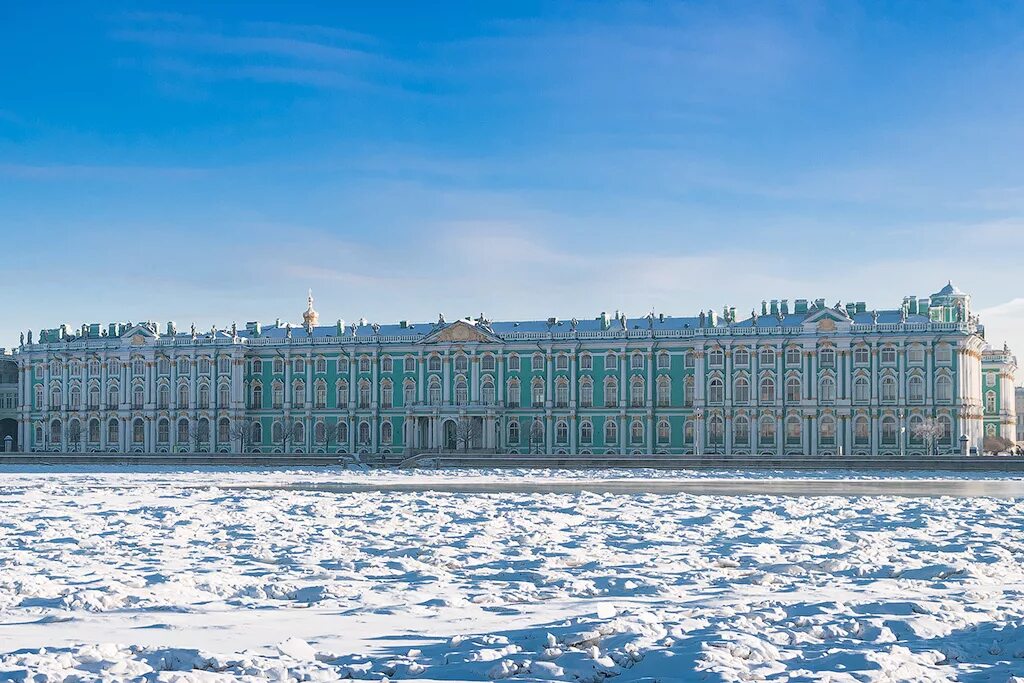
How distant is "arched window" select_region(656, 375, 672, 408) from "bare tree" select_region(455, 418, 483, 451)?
467 inches

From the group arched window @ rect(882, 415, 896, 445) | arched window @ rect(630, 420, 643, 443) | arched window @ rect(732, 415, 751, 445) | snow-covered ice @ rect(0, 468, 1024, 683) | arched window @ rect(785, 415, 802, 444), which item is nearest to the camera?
snow-covered ice @ rect(0, 468, 1024, 683)

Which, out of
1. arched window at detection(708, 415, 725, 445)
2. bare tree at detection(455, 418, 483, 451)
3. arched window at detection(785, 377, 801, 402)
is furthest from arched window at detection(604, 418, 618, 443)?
arched window at detection(785, 377, 801, 402)

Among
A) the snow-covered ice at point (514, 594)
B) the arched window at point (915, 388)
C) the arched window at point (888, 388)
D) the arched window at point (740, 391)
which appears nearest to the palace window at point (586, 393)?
the arched window at point (740, 391)

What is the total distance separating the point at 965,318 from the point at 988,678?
7175cm

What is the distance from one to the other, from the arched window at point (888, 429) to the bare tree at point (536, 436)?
21221 mm

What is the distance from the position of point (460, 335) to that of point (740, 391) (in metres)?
18.7

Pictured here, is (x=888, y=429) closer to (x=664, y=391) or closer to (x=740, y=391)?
(x=740, y=391)

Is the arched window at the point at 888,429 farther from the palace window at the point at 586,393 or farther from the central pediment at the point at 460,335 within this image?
the central pediment at the point at 460,335

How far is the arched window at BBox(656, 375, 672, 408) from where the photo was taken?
80812mm

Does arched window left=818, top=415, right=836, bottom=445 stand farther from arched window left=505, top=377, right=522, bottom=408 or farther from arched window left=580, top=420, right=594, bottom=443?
arched window left=505, top=377, right=522, bottom=408

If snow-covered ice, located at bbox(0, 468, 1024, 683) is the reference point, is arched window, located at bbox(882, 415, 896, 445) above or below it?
above

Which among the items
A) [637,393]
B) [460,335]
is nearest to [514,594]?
[637,393]

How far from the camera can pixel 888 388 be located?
75.9 metres

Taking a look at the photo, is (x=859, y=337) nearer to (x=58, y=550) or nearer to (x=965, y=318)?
(x=965, y=318)
